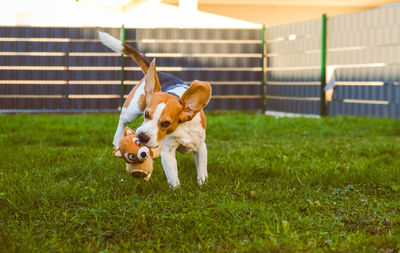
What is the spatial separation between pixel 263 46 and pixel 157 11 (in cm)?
634

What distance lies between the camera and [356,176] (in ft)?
14.3

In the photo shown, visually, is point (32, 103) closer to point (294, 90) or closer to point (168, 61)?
point (168, 61)

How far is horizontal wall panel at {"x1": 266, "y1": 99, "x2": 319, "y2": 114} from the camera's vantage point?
12000 millimetres

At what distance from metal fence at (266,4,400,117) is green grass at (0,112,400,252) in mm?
4447

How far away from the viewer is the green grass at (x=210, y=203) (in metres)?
2.74

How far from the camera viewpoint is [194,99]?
345 centimetres

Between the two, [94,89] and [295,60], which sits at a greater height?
[295,60]

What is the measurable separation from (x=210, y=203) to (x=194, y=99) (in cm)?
63

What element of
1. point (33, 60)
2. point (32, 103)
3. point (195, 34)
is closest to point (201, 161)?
point (195, 34)

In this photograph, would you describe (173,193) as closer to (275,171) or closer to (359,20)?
(275,171)

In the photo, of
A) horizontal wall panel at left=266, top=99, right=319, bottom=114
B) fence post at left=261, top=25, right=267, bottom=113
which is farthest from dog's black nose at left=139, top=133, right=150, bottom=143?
fence post at left=261, top=25, right=267, bottom=113

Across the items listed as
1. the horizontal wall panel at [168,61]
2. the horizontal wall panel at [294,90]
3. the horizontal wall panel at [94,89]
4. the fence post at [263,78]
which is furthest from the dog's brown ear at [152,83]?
the fence post at [263,78]

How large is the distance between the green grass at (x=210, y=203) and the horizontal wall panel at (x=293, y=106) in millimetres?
5954

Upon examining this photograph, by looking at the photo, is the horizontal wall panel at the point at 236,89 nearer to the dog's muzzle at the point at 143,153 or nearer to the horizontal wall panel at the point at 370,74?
the horizontal wall panel at the point at 370,74
